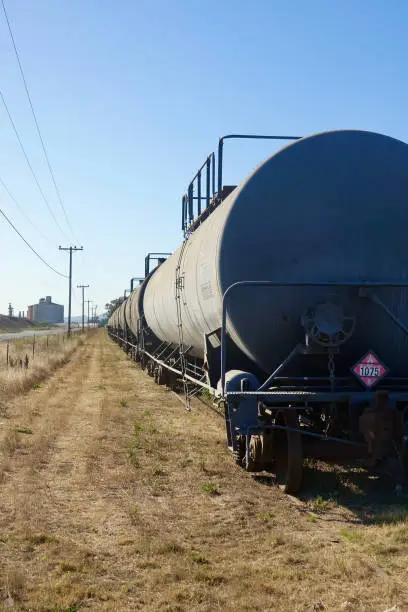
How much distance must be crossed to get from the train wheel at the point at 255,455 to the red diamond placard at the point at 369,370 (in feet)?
4.73

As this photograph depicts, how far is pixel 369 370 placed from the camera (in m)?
6.87

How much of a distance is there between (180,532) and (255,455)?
74.1 inches

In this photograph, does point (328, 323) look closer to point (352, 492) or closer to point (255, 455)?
point (255, 455)

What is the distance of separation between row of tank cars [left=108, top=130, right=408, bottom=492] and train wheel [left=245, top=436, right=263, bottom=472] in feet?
0.13

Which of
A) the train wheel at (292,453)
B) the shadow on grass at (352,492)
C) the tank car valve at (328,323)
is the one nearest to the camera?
the shadow on grass at (352,492)

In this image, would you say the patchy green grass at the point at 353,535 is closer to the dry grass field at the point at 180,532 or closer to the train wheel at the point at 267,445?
the dry grass field at the point at 180,532

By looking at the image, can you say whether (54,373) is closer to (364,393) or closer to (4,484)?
(4,484)

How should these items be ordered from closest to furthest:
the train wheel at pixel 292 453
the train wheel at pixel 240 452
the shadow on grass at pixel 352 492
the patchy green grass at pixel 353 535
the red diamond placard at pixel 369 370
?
the patchy green grass at pixel 353 535 < the shadow on grass at pixel 352 492 < the red diamond placard at pixel 369 370 < the train wheel at pixel 292 453 < the train wheel at pixel 240 452

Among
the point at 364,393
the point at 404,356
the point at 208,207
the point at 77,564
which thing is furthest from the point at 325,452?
the point at 208,207

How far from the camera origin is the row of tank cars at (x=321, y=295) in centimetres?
675

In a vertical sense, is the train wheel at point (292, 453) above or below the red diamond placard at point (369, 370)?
below

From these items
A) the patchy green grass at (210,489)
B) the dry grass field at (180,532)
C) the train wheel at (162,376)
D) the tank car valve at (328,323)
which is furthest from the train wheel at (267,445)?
the train wheel at (162,376)

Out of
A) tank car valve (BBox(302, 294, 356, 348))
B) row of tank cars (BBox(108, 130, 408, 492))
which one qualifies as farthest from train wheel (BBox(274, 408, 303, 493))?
tank car valve (BBox(302, 294, 356, 348))

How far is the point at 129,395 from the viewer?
16.8 metres
